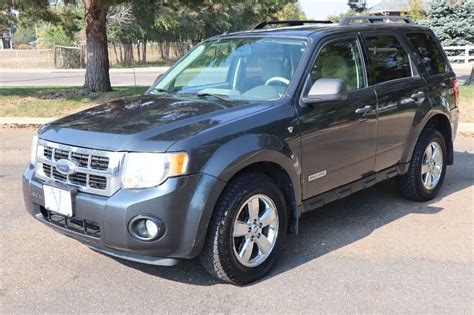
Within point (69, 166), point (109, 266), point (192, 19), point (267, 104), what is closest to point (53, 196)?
point (69, 166)

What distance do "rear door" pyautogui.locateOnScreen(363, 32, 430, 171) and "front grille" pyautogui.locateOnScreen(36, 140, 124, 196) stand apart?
2.57 metres

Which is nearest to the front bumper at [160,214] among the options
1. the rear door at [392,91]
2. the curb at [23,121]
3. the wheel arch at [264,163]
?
the wheel arch at [264,163]

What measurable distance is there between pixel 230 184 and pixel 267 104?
0.76 metres

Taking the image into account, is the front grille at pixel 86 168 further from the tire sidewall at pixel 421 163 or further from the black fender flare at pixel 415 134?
the tire sidewall at pixel 421 163

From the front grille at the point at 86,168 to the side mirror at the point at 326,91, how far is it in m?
1.58

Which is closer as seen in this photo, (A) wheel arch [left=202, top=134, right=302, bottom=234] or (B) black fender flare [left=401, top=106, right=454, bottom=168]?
(A) wheel arch [left=202, top=134, right=302, bottom=234]

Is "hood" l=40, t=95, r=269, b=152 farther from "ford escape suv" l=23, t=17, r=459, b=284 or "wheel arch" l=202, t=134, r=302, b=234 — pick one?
"wheel arch" l=202, t=134, r=302, b=234

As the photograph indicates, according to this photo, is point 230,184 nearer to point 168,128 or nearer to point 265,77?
point 168,128

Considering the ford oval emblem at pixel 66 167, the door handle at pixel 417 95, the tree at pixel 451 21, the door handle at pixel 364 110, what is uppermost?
the tree at pixel 451 21

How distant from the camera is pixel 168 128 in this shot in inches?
139

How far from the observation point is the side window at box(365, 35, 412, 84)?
4.98m

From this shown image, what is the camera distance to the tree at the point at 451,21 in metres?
30.4

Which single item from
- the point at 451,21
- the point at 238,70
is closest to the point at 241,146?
the point at 238,70

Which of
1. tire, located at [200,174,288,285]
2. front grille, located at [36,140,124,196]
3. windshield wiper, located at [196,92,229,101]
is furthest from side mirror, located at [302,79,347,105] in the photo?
front grille, located at [36,140,124,196]
